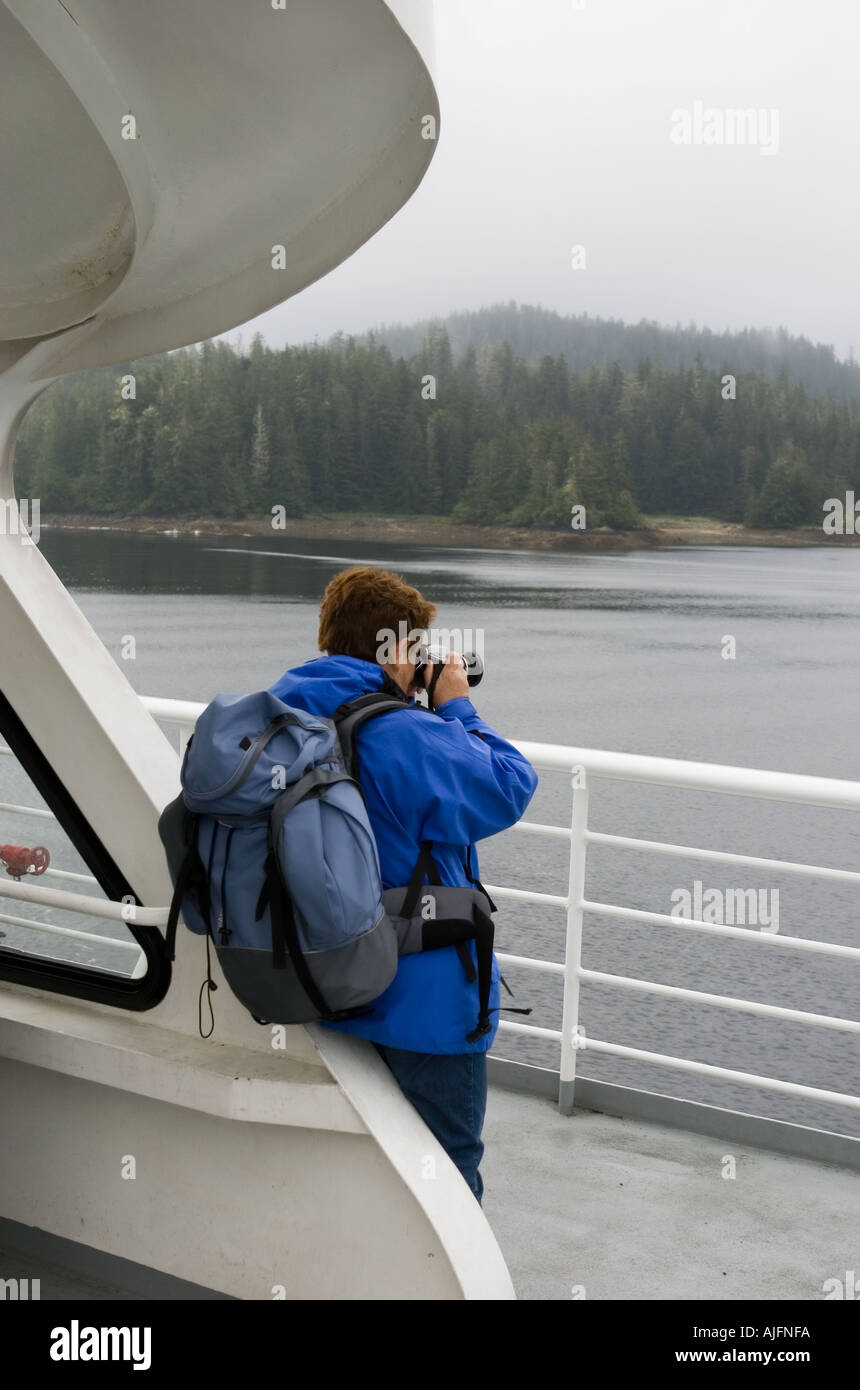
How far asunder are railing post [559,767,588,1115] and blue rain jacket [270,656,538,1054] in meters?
1.25

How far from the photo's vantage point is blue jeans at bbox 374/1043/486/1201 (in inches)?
88.4

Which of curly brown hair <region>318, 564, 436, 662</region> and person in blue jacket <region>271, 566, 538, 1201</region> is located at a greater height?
curly brown hair <region>318, 564, 436, 662</region>

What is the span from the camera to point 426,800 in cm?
209

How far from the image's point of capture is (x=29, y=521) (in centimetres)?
258

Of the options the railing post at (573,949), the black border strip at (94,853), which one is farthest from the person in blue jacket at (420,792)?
the railing post at (573,949)

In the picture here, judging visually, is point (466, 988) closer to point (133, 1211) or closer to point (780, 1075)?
point (133, 1211)

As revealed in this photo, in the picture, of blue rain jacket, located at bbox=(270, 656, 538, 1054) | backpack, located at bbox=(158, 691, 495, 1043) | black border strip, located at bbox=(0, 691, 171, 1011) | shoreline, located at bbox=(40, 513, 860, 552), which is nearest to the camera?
backpack, located at bbox=(158, 691, 495, 1043)

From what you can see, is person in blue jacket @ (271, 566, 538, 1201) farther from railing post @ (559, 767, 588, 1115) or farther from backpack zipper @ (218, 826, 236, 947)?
railing post @ (559, 767, 588, 1115)

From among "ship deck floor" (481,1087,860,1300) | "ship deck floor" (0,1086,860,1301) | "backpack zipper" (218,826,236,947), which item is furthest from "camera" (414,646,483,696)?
"ship deck floor" (481,1087,860,1300)

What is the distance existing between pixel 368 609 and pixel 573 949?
63.6 inches

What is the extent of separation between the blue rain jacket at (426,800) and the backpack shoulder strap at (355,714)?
0.5 inches

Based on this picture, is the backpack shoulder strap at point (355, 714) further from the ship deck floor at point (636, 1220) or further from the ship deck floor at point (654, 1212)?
the ship deck floor at point (654, 1212)

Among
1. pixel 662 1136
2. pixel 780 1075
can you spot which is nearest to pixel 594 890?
pixel 780 1075

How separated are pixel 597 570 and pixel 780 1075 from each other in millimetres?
71533
